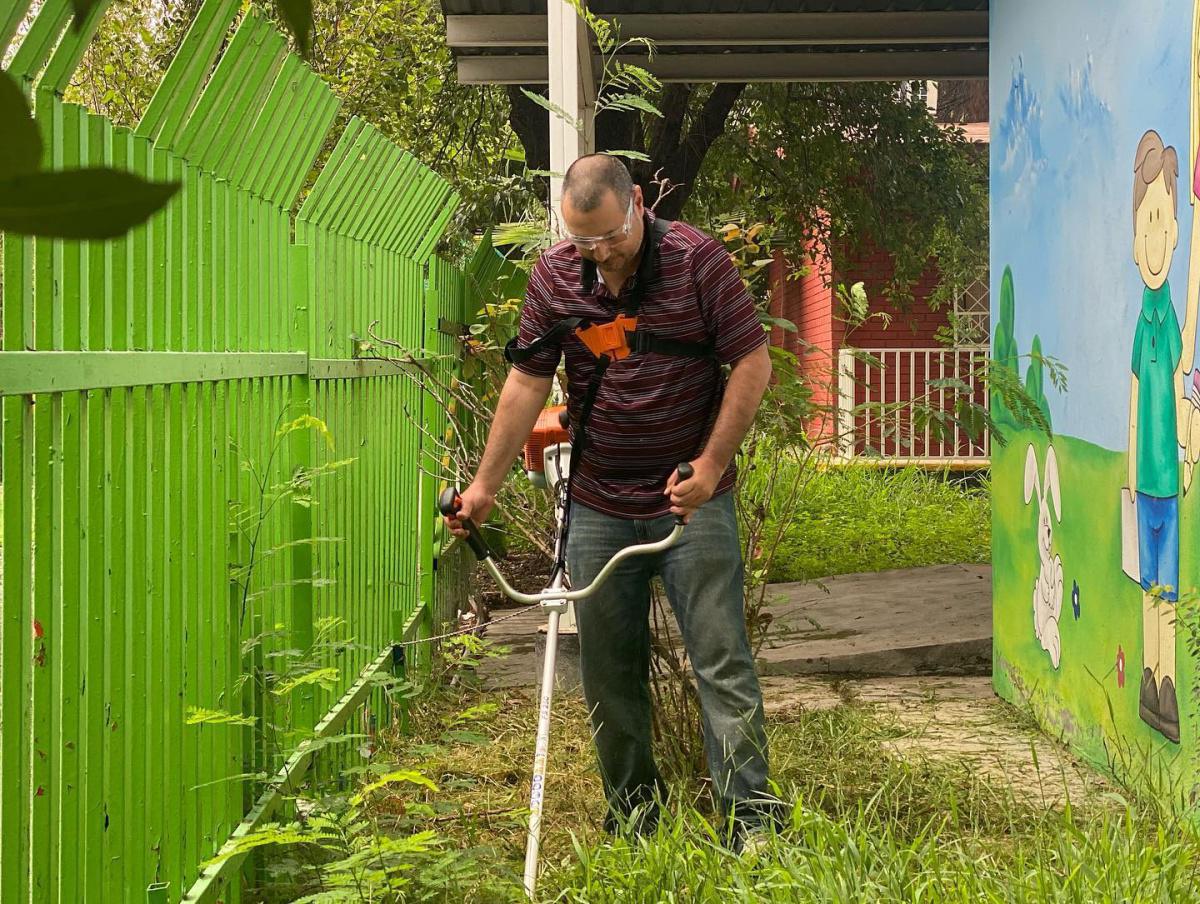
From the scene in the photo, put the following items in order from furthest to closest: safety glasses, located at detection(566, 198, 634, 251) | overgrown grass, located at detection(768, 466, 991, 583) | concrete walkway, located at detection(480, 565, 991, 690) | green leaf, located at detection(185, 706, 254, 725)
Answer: overgrown grass, located at detection(768, 466, 991, 583)
concrete walkway, located at detection(480, 565, 991, 690)
safety glasses, located at detection(566, 198, 634, 251)
green leaf, located at detection(185, 706, 254, 725)

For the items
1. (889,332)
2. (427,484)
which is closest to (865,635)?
(427,484)

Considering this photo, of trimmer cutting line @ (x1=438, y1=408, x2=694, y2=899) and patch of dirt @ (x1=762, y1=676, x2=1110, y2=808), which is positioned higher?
trimmer cutting line @ (x1=438, y1=408, x2=694, y2=899)

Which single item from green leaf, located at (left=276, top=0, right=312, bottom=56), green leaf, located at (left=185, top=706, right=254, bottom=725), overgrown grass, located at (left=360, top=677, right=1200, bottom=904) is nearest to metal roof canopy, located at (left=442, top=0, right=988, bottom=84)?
overgrown grass, located at (left=360, top=677, right=1200, bottom=904)

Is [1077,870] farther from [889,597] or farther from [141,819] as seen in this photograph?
[889,597]

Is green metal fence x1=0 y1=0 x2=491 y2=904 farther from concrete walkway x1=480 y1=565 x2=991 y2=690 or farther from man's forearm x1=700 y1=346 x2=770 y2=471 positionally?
concrete walkway x1=480 y1=565 x2=991 y2=690

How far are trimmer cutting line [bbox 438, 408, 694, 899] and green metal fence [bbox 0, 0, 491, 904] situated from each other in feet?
1.75

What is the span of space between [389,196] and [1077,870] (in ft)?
11.2

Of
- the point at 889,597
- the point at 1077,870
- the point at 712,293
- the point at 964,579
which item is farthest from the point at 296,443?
the point at 964,579

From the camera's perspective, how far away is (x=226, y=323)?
3459 millimetres

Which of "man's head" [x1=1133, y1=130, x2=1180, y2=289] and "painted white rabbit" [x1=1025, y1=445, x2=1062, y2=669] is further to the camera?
"painted white rabbit" [x1=1025, y1=445, x2=1062, y2=669]

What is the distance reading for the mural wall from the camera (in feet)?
13.5

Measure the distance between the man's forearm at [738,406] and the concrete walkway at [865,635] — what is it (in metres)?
2.02

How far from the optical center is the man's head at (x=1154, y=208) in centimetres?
418

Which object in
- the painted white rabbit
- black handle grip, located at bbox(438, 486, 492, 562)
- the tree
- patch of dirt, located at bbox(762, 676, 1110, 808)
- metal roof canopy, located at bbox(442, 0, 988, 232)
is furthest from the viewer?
the tree
